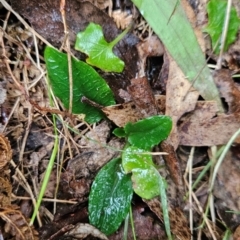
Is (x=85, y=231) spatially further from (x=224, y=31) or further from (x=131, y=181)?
(x=224, y=31)

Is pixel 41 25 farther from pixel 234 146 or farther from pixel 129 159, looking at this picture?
pixel 234 146

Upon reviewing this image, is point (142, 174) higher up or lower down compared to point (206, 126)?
lower down

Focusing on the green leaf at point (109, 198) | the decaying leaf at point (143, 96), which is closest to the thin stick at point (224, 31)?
the decaying leaf at point (143, 96)

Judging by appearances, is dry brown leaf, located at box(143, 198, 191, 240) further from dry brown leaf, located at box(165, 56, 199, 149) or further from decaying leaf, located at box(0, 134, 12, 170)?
decaying leaf, located at box(0, 134, 12, 170)

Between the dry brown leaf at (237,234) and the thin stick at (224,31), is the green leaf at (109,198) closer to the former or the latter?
the dry brown leaf at (237,234)

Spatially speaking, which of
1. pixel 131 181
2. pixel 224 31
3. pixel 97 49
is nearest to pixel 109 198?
pixel 131 181

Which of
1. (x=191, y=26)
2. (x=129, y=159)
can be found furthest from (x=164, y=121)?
(x=191, y=26)

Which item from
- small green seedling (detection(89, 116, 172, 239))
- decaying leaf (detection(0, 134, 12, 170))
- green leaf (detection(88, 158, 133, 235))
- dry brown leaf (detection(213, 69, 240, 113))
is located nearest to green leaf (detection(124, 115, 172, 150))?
small green seedling (detection(89, 116, 172, 239))

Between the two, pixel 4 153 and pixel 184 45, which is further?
pixel 184 45
